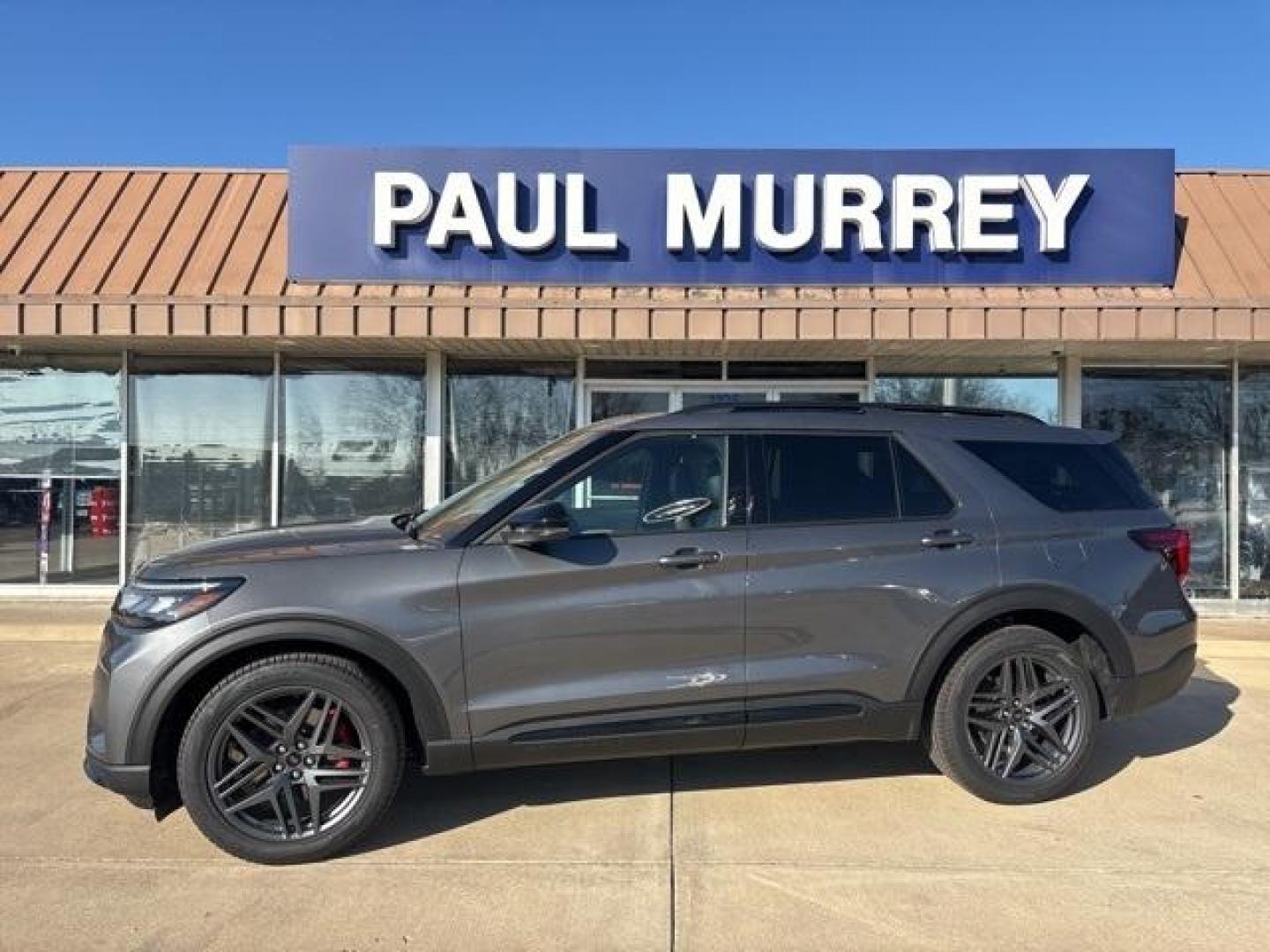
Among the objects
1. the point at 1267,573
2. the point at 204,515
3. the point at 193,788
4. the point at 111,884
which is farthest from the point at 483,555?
the point at 1267,573

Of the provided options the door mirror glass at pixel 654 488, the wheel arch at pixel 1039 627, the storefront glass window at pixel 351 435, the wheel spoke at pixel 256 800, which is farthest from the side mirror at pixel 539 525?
the storefront glass window at pixel 351 435

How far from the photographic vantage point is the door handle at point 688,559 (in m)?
4.11

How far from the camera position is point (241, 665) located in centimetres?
392

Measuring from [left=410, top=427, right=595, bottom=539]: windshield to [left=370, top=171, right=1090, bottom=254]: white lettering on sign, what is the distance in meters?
4.20

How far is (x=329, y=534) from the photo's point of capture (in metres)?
4.37

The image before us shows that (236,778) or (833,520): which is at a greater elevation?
(833,520)

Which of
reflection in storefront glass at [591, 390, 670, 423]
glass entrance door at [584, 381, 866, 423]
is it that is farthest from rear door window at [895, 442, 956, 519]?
reflection in storefront glass at [591, 390, 670, 423]

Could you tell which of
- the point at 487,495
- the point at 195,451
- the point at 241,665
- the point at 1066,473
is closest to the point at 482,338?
the point at 195,451

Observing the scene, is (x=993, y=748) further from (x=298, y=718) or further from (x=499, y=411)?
(x=499, y=411)

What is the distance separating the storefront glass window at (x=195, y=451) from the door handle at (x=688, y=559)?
6702 millimetres

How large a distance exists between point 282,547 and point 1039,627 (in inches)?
133

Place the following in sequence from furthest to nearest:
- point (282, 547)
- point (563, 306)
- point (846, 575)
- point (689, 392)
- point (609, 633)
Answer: point (689, 392) → point (563, 306) → point (846, 575) → point (282, 547) → point (609, 633)

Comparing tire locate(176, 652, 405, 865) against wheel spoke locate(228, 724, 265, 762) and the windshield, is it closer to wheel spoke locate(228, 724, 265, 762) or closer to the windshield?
wheel spoke locate(228, 724, 265, 762)

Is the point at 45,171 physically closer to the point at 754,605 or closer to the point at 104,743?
the point at 104,743
